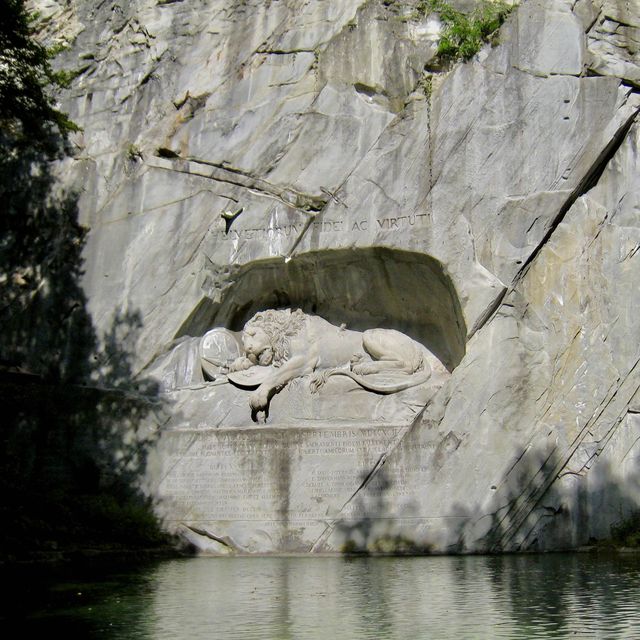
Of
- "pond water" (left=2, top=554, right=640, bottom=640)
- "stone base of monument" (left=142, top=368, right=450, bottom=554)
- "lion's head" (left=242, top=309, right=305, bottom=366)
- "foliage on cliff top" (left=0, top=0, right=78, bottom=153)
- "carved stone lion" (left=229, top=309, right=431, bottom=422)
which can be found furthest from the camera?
"lion's head" (left=242, top=309, right=305, bottom=366)

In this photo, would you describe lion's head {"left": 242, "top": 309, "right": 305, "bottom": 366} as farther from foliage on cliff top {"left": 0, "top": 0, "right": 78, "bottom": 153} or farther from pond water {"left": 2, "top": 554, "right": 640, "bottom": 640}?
foliage on cliff top {"left": 0, "top": 0, "right": 78, "bottom": 153}

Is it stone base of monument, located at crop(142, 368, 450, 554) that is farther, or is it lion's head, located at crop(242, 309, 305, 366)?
lion's head, located at crop(242, 309, 305, 366)

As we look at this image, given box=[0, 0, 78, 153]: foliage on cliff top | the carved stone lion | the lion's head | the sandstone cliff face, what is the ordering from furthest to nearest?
the lion's head < the carved stone lion < box=[0, 0, 78, 153]: foliage on cliff top < the sandstone cliff face

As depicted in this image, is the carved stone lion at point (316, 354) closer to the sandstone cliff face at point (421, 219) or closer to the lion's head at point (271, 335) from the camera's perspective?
the lion's head at point (271, 335)

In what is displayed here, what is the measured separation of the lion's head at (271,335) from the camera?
555 inches

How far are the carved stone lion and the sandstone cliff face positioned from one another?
14.5 inches

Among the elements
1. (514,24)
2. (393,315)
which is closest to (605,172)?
(514,24)

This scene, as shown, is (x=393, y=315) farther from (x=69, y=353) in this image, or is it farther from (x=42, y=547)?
(x=42, y=547)

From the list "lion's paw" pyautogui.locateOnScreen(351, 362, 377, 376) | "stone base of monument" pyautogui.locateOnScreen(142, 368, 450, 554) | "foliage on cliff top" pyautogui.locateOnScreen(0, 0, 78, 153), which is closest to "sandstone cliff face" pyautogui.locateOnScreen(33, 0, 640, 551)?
"stone base of monument" pyautogui.locateOnScreen(142, 368, 450, 554)

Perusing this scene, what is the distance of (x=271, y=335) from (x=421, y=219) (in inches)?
113

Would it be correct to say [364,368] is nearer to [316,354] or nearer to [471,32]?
[316,354]

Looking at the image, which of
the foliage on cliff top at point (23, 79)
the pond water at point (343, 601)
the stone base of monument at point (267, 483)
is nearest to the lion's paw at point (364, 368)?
the stone base of monument at point (267, 483)

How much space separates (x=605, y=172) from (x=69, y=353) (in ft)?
27.0

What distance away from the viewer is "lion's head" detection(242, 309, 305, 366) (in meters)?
14.1
